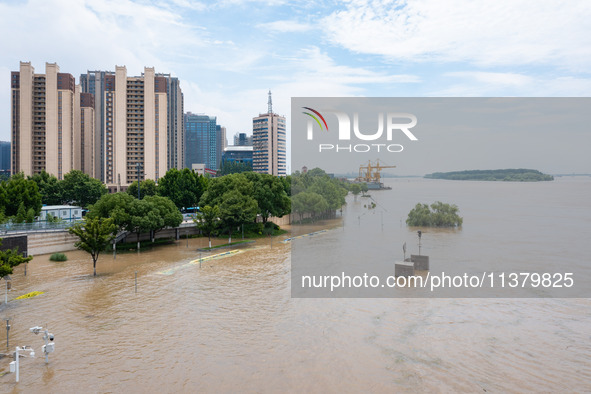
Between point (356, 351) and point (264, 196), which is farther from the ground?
point (264, 196)

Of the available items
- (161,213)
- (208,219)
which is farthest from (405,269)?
(161,213)

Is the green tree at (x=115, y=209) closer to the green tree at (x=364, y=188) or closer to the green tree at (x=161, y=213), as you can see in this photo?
the green tree at (x=161, y=213)

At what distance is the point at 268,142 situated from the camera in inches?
5630

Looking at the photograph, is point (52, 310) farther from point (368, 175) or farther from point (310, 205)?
point (368, 175)

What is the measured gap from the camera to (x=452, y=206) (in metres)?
49.4

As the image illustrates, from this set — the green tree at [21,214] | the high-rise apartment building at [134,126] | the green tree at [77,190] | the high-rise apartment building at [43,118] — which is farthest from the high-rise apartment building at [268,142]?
the green tree at [21,214]

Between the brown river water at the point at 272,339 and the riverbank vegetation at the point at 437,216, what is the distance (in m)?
28.9

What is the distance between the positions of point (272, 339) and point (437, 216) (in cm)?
3879

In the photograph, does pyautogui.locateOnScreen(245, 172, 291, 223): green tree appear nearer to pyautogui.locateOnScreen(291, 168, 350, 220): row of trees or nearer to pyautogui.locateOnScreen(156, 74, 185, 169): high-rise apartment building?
pyautogui.locateOnScreen(291, 168, 350, 220): row of trees

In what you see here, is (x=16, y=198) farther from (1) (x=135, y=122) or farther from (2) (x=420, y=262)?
(1) (x=135, y=122)

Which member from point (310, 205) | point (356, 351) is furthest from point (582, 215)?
point (356, 351)

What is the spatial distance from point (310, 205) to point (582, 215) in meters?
41.4

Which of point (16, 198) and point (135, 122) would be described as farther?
point (135, 122)

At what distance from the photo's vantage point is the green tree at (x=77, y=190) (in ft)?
174
